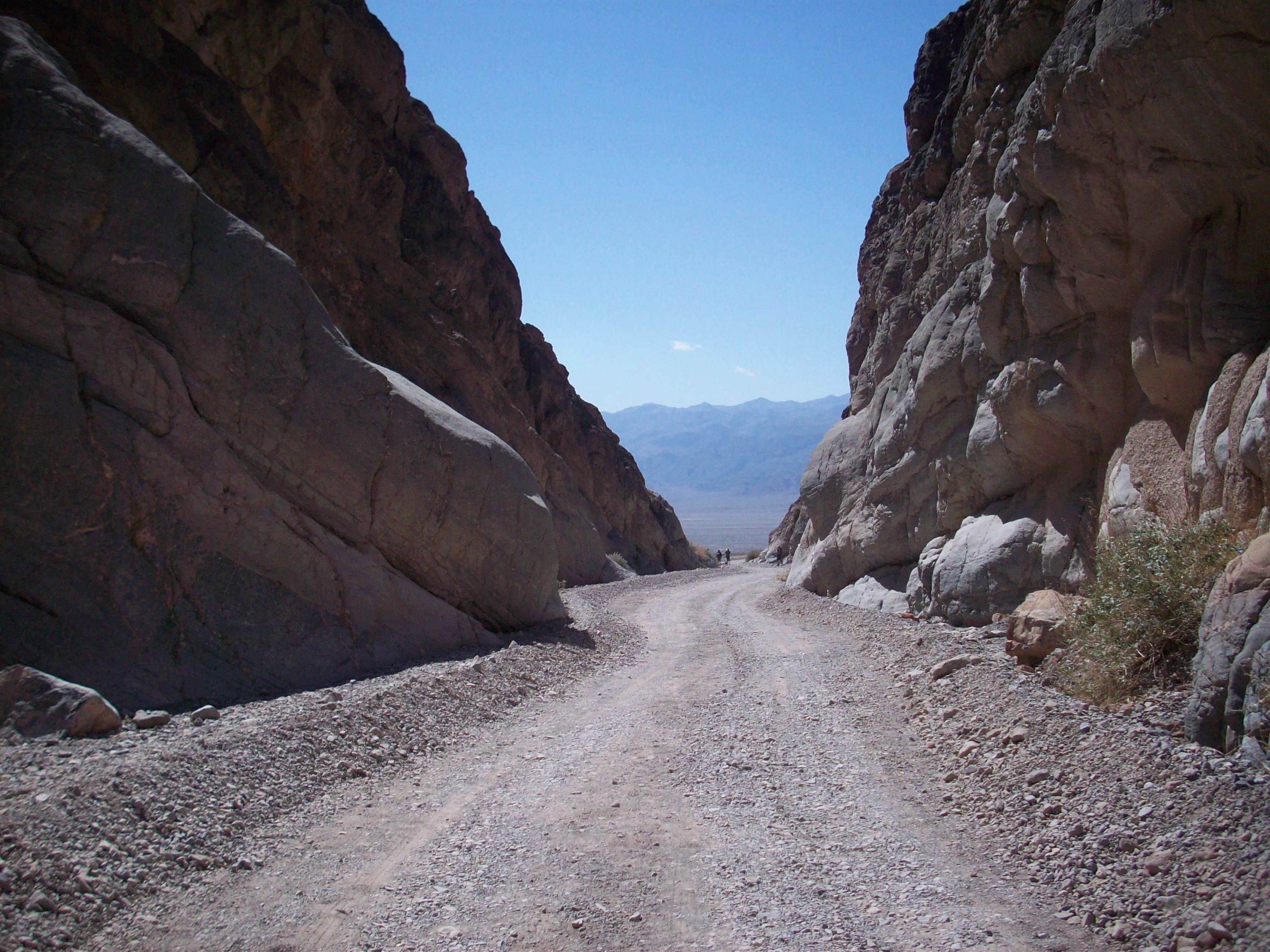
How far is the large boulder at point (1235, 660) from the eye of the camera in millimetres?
5023

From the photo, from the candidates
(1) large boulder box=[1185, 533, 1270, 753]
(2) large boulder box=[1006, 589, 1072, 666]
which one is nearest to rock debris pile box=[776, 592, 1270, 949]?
(1) large boulder box=[1185, 533, 1270, 753]

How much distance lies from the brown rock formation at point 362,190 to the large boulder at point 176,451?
21.5 ft

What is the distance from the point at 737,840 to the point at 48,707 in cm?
578

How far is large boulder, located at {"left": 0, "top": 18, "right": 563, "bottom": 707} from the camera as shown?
8.47m

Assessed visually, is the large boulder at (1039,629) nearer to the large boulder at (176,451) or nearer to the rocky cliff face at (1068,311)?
the rocky cliff face at (1068,311)

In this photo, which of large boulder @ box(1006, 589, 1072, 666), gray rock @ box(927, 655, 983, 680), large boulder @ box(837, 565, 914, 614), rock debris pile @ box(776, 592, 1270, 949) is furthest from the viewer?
large boulder @ box(837, 565, 914, 614)

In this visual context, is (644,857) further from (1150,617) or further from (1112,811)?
(1150,617)

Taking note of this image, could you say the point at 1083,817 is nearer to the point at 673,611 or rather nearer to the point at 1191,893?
the point at 1191,893

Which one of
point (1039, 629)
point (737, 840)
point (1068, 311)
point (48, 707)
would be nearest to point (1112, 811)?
point (737, 840)

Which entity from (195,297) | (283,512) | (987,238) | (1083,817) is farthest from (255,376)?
(987,238)

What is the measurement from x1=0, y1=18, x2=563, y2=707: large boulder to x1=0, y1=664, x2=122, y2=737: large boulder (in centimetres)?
129

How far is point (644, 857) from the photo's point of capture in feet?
18.0

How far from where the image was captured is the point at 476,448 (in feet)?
44.0

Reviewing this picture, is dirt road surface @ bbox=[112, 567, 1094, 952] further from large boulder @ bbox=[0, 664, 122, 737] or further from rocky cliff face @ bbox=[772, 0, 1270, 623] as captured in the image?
rocky cliff face @ bbox=[772, 0, 1270, 623]
